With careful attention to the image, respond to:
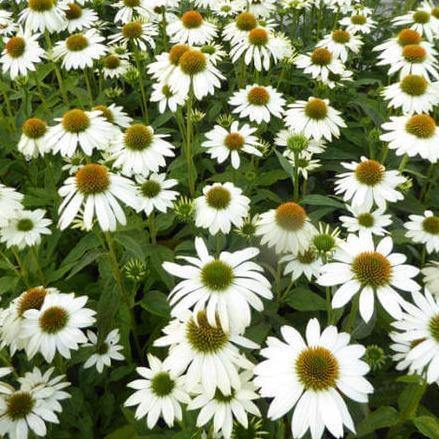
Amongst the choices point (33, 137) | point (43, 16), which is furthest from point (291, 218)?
point (43, 16)

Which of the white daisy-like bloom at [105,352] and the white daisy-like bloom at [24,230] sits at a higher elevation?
the white daisy-like bloom at [24,230]

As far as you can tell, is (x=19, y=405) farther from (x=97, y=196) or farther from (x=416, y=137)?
(x=416, y=137)

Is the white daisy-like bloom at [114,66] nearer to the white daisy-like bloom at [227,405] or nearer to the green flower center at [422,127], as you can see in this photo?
the green flower center at [422,127]

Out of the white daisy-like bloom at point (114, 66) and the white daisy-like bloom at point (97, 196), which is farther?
the white daisy-like bloom at point (114, 66)

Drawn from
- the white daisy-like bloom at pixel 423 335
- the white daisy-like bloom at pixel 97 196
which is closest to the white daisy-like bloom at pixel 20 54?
the white daisy-like bloom at pixel 97 196

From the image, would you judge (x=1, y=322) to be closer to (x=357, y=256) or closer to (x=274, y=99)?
(x=357, y=256)
